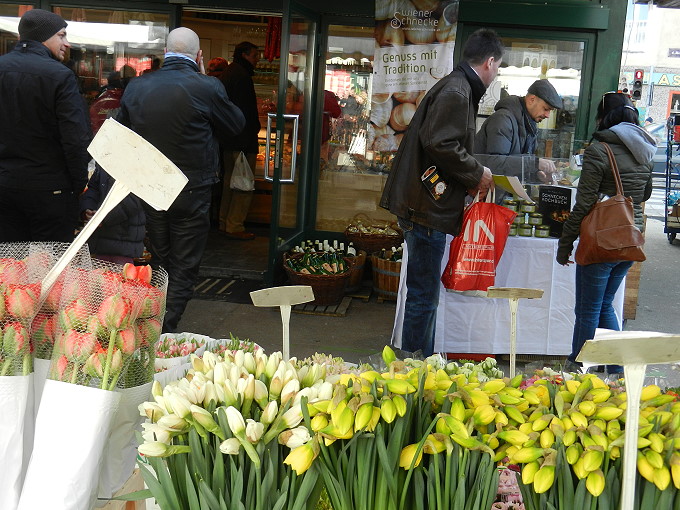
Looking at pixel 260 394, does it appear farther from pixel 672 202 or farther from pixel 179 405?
pixel 672 202

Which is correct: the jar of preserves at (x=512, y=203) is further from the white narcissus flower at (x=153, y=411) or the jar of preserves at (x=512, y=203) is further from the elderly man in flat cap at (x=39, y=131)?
the white narcissus flower at (x=153, y=411)

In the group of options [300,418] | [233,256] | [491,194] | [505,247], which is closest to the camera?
[300,418]

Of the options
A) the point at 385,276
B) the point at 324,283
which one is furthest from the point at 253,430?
the point at 385,276

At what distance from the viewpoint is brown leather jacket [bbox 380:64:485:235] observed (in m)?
4.36

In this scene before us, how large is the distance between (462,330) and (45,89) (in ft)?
9.95

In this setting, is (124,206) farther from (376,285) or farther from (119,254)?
(376,285)

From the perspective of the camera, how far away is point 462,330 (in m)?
5.47

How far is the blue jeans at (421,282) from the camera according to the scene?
4.60m

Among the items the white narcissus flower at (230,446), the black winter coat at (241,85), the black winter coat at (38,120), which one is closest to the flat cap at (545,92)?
the black winter coat at (38,120)

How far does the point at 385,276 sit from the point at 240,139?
10.0 feet

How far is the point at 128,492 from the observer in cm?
216

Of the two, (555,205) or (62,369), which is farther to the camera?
(555,205)

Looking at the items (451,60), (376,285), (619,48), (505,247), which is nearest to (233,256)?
(376,285)

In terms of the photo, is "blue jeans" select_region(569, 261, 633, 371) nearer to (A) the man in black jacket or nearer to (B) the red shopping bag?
(B) the red shopping bag
